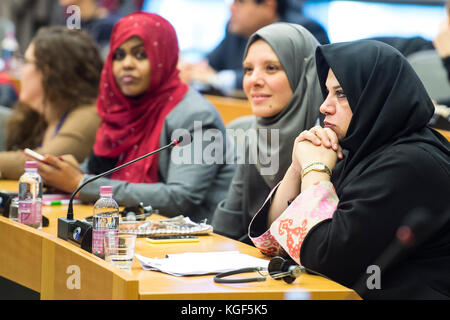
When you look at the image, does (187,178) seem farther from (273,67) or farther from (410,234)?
(410,234)

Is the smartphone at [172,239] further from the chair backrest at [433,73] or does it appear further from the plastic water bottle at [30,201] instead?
the chair backrest at [433,73]

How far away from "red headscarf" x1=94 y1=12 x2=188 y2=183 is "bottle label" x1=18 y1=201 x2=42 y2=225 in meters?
0.79

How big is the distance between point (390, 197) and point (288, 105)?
89cm

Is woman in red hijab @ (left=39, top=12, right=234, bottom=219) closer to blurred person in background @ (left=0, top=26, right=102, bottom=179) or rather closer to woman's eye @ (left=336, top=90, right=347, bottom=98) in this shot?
blurred person in background @ (left=0, top=26, right=102, bottom=179)

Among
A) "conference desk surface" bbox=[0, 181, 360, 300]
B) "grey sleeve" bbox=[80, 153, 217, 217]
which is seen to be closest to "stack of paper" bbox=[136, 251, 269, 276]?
→ "conference desk surface" bbox=[0, 181, 360, 300]

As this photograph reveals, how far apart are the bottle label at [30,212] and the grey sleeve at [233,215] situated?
2.18 ft

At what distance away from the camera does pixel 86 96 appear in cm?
363

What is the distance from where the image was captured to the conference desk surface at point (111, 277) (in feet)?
5.24

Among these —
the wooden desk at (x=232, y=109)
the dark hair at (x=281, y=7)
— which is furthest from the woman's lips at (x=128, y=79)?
the dark hair at (x=281, y=7)

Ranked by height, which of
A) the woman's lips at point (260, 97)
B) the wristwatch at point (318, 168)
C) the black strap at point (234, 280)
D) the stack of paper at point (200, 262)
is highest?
the woman's lips at point (260, 97)

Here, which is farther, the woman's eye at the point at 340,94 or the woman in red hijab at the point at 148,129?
the woman in red hijab at the point at 148,129

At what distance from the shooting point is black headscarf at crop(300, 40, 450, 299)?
171 cm
